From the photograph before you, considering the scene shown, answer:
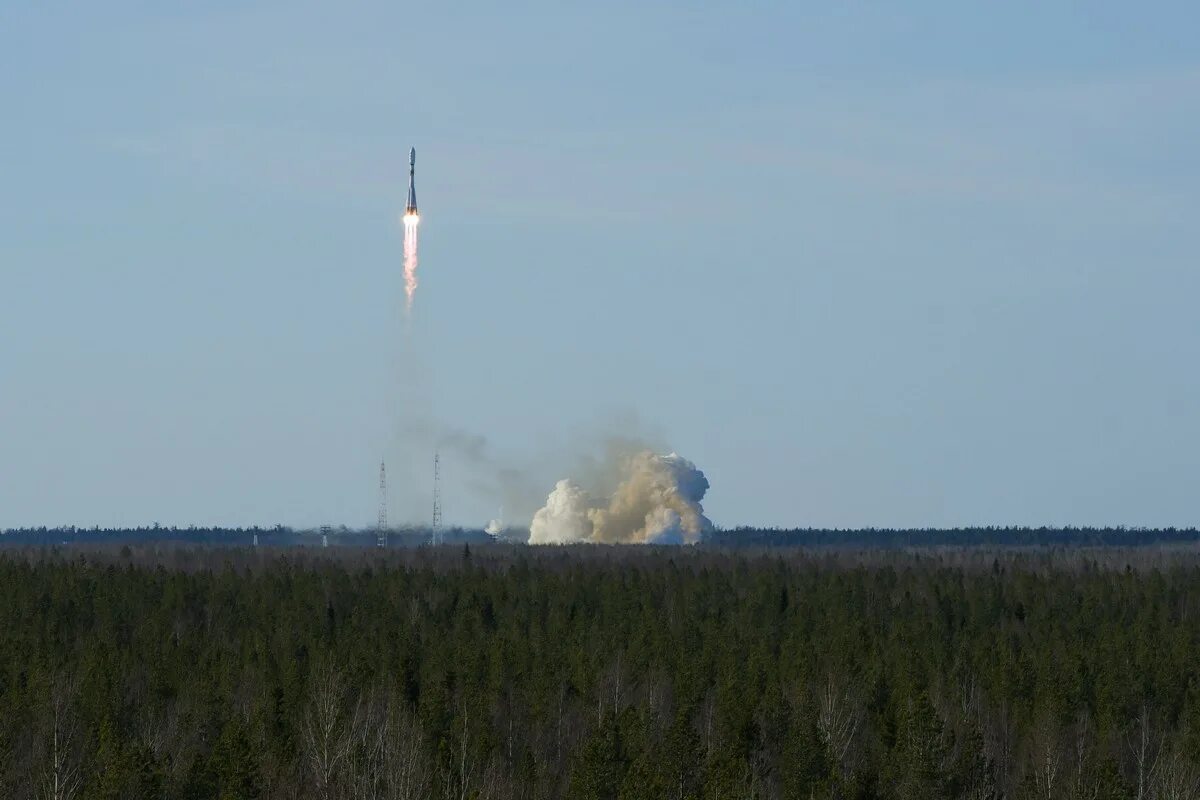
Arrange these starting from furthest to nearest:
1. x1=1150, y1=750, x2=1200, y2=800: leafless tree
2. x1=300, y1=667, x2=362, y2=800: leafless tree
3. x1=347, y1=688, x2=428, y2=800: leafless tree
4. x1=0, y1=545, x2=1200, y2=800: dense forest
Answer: x1=300, y1=667, x2=362, y2=800: leafless tree, x1=0, y1=545, x2=1200, y2=800: dense forest, x1=1150, y1=750, x2=1200, y2=800: leafless tree, x1=347, y1=688, x2=428, y2=800: leafless tree

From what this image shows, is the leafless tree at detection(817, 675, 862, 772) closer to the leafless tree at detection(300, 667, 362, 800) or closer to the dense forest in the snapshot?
the dense forest

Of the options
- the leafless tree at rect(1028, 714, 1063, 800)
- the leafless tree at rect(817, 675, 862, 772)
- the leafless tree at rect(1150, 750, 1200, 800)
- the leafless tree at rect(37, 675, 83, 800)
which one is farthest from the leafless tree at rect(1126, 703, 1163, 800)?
the leafless tree at rect(37, 675, 83, 800)

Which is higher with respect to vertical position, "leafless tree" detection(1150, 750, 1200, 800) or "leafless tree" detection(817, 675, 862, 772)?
"leafless tree" detection(817, 675, 862, 772)

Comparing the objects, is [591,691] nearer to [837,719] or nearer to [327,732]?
[837,719]

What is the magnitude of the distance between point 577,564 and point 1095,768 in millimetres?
112551

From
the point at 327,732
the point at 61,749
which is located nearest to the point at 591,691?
the point at 327,732

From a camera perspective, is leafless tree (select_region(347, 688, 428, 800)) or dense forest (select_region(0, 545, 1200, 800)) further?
dense forest (select_region(0, 545, 1200, 800))

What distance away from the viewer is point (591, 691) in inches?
3548

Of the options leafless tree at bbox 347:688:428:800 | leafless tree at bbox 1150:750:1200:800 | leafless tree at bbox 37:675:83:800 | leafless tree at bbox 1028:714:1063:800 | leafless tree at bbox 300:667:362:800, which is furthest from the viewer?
leafless tree at bbox 1028:714:1063:800

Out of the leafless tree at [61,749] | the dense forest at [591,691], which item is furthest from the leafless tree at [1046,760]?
the leafless tree at [61,749]

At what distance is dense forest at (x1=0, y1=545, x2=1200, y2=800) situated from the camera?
6669 cm

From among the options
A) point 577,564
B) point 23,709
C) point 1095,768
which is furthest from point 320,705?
point 577,564

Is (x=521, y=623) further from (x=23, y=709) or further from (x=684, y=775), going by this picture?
(x=684, y=775)

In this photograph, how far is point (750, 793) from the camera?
198 feet
